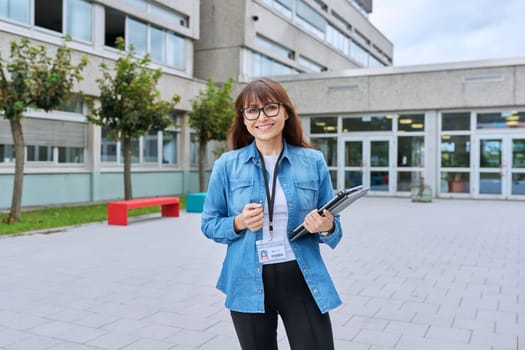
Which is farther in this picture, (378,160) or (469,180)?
(378,160)

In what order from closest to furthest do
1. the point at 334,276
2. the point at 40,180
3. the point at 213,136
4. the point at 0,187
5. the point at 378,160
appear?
the point at 334,276, the point at 0,187, the point at 40,180, the point at 213,136, the point at 378,160

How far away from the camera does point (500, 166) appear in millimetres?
18625

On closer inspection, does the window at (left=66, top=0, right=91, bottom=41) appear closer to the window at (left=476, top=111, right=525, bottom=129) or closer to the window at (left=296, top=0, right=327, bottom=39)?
the window at (left=476, top=111, right=525, bottom=129)

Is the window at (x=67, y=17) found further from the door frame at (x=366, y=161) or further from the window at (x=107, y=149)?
the door frame at (x=366, y=161)

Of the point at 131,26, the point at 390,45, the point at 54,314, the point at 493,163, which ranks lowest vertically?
the point at 54,314

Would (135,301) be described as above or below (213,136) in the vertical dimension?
below

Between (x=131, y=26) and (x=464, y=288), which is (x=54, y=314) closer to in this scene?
(x=464, y=288)

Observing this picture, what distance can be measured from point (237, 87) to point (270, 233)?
68.5ft

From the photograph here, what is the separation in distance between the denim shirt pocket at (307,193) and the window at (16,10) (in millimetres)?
14277

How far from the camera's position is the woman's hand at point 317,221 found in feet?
6.63

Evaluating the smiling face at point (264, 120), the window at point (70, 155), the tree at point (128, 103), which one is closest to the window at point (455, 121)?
the tree at point (128, 103)

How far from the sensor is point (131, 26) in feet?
60.4

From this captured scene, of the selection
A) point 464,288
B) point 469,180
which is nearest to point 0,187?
point 464,288

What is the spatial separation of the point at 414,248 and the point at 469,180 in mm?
11780
